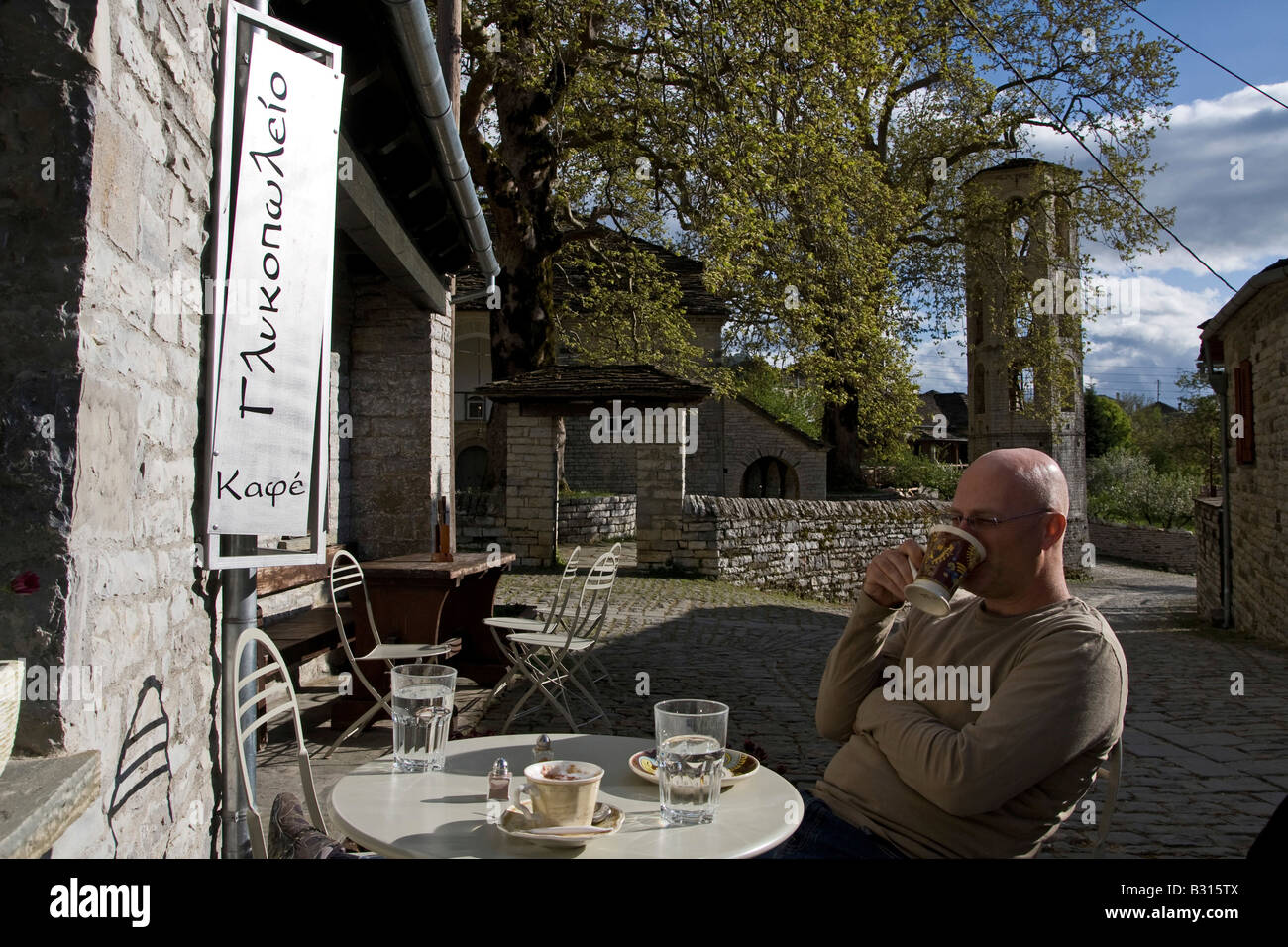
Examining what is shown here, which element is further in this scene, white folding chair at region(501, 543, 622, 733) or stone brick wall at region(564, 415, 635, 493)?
stone brick wall at region(564, 415, 635, 493)

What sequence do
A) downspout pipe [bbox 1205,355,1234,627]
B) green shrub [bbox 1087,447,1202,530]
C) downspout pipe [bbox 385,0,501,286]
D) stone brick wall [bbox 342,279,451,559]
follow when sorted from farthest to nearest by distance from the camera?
green shrub [bbox 1087,447,1202,530], downspout pipe [bbox 1205,355,1234,627], stone brick wall [bbox 342,279,451,559], downspout pipe [bbox 385,0,501,286]

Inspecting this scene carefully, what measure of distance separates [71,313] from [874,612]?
1.94m

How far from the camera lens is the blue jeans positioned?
2.18 metres

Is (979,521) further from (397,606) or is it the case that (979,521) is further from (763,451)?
(763,451)

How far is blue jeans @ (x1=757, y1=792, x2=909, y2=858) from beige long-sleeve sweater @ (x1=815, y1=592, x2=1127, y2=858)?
0.11 ft

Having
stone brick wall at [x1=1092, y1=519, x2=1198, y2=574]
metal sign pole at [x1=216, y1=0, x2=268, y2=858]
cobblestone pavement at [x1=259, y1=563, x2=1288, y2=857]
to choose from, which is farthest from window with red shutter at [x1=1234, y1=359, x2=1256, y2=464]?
stone brick wall at [x1=1092, y1=519, x2=1198, y2=574]

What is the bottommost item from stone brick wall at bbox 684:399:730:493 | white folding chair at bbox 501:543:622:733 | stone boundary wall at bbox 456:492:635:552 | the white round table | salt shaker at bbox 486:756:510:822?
white folding chair at bbox 501:543:622:733

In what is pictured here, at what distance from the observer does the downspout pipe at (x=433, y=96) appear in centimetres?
430

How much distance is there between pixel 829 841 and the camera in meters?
2.21

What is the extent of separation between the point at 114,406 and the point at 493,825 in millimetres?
1311

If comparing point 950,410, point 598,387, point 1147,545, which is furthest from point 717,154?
point 950,410

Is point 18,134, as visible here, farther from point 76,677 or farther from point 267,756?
point 267,756

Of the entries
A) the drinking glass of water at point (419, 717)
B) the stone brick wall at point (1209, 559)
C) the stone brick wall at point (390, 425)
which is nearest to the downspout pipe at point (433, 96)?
the stone brick wall at point (390, 425)

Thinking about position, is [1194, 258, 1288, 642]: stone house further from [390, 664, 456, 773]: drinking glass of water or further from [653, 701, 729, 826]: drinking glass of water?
[390, 664, 456, 773]: drinking glass of water
